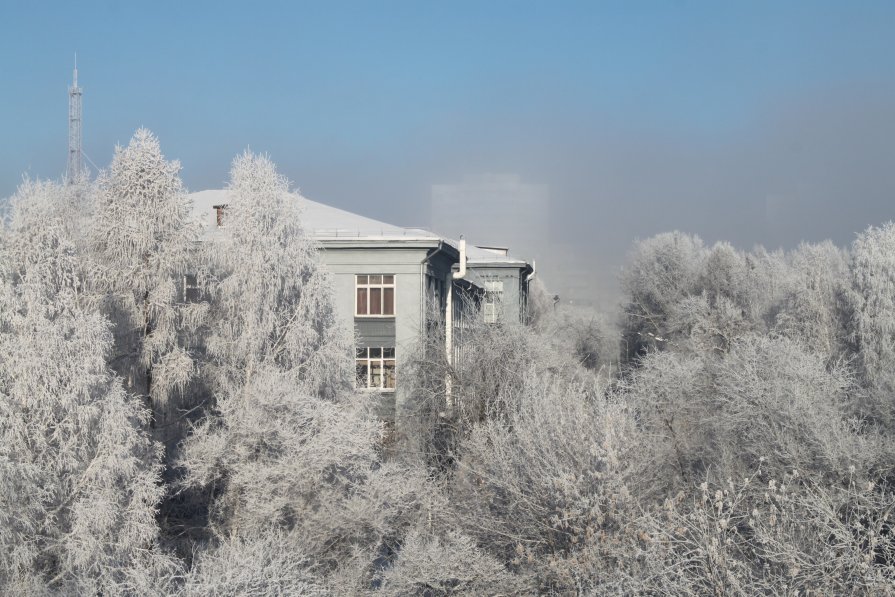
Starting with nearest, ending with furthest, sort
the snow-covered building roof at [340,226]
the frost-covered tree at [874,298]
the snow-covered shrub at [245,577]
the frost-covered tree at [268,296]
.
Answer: the snow-covered shrub at [245,577] → the frost-covered tree at [268,296] → the snow-covered building roof at [340,226] → the frost-covered tree at [874,298]

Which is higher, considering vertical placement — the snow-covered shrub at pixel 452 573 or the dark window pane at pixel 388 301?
the dark window pane at pixel 388 301

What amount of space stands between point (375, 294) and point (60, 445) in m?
17.5

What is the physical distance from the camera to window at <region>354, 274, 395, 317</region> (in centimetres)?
3106

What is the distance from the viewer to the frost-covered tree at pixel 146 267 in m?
18.5

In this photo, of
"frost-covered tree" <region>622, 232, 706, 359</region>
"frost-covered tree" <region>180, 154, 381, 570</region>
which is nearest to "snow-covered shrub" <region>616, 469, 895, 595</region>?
"frost-covered tree" <region>180, 154, 381, 570</region>

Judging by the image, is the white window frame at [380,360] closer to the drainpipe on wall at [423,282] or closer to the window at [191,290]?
the drainpipe on wall at [423,282]

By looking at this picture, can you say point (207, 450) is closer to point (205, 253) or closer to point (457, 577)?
point (205, 253)

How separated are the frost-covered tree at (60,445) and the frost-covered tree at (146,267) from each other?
2.90m

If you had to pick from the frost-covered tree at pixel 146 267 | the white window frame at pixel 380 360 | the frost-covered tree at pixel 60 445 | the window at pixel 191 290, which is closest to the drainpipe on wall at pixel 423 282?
the white window frame at pixel 380 360

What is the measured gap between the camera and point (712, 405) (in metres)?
24.5

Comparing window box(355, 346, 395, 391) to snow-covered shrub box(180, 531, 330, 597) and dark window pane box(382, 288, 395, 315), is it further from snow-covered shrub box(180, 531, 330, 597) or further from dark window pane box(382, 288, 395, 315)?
snow-covered shrub box(180, 531, 330, 597)

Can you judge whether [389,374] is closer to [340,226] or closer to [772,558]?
[340,226]

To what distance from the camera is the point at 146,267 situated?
18.8m

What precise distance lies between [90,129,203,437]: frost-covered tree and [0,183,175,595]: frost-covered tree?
2.90 metres
